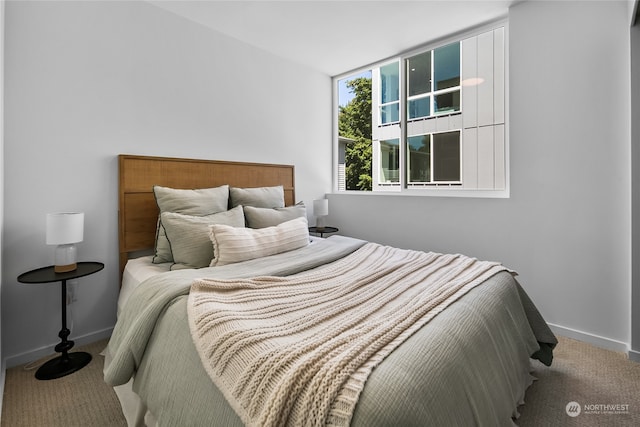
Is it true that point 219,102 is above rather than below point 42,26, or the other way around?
below

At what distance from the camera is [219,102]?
9.38 feet

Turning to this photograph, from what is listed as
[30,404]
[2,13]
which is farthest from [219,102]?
[30,404]

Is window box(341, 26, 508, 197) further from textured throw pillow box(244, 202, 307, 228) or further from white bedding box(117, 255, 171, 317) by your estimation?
white bedding box(117, 255, 171, 317)

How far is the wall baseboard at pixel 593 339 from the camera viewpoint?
2.11 m

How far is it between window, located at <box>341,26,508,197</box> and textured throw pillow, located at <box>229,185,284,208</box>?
1.50 metres

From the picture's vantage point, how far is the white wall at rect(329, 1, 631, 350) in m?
2.08

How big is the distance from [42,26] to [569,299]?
13.8ft

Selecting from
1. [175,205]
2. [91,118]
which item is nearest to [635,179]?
[175,205]

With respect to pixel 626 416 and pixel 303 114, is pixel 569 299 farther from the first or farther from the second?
pixel 303 114

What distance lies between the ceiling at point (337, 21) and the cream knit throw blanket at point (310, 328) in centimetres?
218

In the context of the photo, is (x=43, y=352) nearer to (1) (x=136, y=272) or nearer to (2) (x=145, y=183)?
(1) (x=136, y=272)

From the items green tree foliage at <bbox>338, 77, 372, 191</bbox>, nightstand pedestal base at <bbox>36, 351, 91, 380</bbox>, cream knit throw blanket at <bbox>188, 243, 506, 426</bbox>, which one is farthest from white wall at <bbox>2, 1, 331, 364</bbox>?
green tree foliage at <bbox>338, 77, 372, 191</bbox>

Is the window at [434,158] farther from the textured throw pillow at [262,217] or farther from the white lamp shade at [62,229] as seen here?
the white lamp shade at [62,229]

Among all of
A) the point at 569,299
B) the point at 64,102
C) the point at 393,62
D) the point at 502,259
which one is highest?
the point at 393,62
